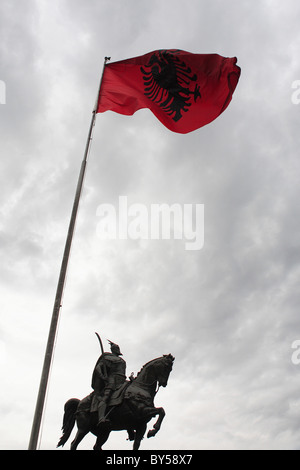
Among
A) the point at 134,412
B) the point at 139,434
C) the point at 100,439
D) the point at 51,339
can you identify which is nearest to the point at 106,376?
the point at 134,412

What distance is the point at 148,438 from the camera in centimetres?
1570

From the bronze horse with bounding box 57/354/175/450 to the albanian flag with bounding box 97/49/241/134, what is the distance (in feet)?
33.4

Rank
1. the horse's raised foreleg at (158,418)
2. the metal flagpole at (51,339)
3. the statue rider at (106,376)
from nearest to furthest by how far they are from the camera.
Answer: the metal flagpole at (51,339) → the horse's raised foreleg at (158,418) → the statue rider at (106,376)

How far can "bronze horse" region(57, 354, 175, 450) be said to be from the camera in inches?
641

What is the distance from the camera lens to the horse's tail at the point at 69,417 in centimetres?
1830

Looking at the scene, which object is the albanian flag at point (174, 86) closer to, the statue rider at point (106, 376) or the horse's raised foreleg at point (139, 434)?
the statue rider at point (106, 376)

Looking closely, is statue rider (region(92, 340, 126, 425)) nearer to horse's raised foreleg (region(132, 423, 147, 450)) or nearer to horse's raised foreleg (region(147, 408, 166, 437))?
horse's raised foreleg (region(132, 423, 147, 450))

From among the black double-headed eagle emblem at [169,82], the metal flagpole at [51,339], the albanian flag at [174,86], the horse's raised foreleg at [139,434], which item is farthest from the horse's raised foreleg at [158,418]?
the black double-headed eagle emblem at [169,82]

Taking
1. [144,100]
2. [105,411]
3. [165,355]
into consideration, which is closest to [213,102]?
[144,100]

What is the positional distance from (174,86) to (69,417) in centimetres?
1547

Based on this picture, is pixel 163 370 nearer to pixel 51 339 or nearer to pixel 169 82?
pixel 51 339

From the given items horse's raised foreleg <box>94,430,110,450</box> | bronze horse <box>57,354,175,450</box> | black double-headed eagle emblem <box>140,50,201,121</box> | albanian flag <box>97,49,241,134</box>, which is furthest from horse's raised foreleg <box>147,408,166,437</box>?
A: black double-headed eagle emblem <box>140,50,201,121</box>

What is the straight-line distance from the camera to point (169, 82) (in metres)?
17.3
